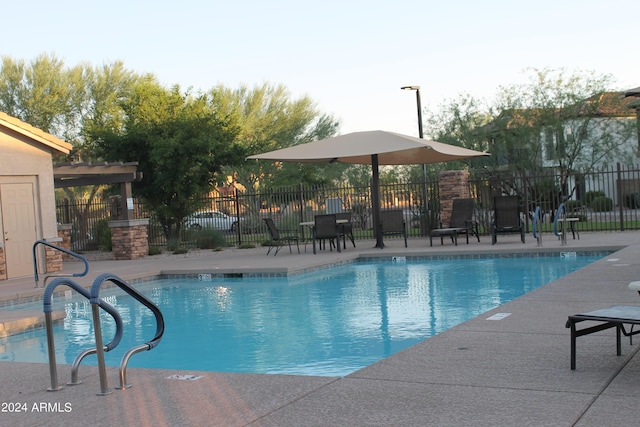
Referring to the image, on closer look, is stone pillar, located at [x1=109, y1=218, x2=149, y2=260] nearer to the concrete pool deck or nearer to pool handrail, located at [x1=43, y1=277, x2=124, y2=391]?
the concrete pool deck

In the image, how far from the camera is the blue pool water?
23.7ft

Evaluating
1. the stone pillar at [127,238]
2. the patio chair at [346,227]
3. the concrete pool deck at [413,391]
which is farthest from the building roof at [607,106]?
the concrete pool deck at [413,391]

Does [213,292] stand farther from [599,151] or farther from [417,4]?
[599,151]

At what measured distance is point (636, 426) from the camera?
3727mm

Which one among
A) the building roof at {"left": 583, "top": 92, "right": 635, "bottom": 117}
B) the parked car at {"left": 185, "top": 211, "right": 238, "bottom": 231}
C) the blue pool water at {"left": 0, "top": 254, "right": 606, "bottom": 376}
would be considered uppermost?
the building roof at {"left": 583, "top": 92, "right": 635, "bottom": 117}

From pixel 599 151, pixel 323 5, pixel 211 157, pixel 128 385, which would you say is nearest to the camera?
pixel 128 385

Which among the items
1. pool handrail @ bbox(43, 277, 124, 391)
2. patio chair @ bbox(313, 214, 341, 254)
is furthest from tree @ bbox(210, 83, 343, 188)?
pool handrail @ bbox(43, 277, 124, 391)

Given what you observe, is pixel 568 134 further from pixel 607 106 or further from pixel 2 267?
pixel 2 267

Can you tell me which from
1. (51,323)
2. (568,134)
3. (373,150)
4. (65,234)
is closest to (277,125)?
(568,134)

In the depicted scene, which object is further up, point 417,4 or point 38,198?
point 417,4

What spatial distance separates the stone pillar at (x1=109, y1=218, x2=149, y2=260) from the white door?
3934mm

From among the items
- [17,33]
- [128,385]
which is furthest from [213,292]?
[17,33]

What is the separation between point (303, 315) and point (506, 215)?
792 cm

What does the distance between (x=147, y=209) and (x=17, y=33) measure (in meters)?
8.38
